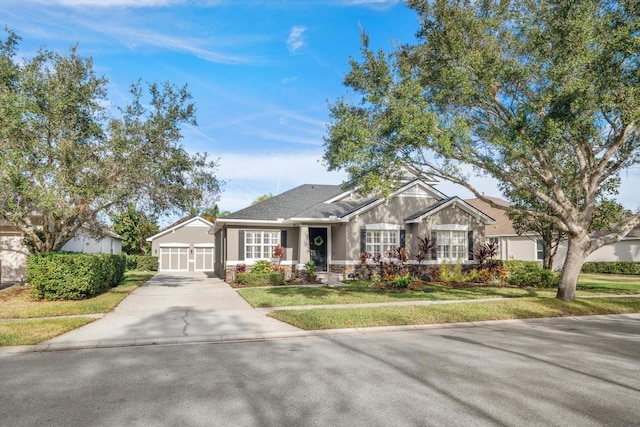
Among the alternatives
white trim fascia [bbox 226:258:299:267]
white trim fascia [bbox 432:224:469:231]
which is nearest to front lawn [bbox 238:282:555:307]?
white trim fascia [bbox 432:224:469:231]

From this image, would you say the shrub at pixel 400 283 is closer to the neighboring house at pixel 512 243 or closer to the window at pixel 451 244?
the window at pixel 451 244

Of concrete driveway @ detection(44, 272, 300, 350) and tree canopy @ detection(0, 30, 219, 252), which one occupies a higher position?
tree canopy @ detection(0, 30, 219, 252)

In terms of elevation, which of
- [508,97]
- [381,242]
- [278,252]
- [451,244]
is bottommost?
[278,252]

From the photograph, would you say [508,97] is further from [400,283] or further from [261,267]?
[261,267]

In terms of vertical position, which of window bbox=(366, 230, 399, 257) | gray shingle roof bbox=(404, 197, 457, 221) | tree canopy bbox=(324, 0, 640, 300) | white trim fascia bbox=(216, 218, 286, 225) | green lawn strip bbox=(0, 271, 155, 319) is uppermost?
tree canopy bbox=(324, 0, 640, 300)

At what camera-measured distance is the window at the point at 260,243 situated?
74.3ft

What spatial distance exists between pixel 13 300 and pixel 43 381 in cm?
980

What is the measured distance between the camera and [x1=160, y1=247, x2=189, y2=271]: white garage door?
124 feet

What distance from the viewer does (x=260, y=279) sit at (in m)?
20.1

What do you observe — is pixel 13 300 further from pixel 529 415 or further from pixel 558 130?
pixel 558 130

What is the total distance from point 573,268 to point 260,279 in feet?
41.2

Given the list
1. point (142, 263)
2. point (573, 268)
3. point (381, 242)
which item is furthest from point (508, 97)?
point (142, 263)

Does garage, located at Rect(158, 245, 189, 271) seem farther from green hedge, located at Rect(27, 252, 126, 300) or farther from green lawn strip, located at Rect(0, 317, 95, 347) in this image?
green lawn strip, located at Rect(0, 317, 95, 347)

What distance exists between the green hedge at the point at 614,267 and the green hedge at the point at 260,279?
25.1 m
